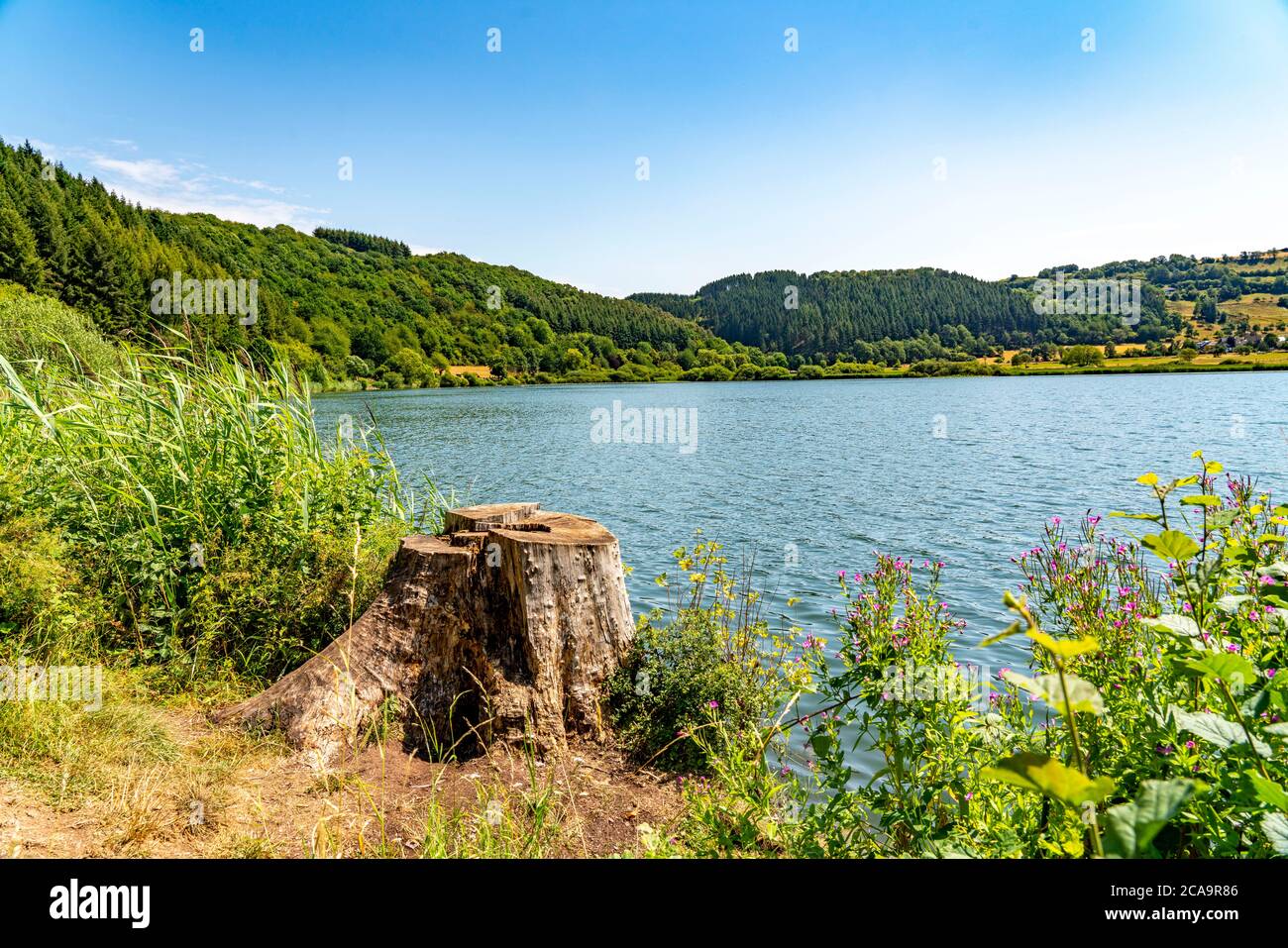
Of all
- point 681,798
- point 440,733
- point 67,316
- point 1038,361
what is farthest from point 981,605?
point 1038,361

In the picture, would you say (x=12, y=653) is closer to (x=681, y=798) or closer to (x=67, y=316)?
(x=681, y=798)

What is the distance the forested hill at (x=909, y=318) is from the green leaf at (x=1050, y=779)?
144889 millimetres

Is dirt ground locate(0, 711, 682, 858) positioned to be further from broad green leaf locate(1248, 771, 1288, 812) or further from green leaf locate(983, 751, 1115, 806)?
broad green leaf locate(1248, 771, 1288, 812)

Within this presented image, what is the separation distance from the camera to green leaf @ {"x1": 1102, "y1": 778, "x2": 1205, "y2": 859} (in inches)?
49.8

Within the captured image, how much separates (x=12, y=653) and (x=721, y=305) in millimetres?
195066

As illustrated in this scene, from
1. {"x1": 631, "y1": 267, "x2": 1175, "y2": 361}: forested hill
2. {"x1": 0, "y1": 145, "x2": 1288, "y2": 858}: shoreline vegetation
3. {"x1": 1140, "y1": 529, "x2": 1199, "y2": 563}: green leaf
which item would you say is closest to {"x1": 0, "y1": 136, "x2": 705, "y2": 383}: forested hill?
{"x1": 631, "y1": 267, "x2": 1175, "y2": 361}: forested hill

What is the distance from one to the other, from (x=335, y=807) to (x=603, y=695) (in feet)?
7.08

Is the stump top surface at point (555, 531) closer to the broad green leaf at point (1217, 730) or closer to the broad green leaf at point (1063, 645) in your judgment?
the broad green leaf at point (1217, 730)

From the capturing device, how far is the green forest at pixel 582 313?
114m

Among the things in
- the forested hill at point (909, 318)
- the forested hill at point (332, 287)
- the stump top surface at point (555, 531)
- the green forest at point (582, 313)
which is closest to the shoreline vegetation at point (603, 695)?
the stump top surface at point (555, 531)

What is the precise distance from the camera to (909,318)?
15938cm

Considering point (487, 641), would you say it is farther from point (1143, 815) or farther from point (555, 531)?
point (1143, 815)

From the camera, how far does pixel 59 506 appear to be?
6.04 m
